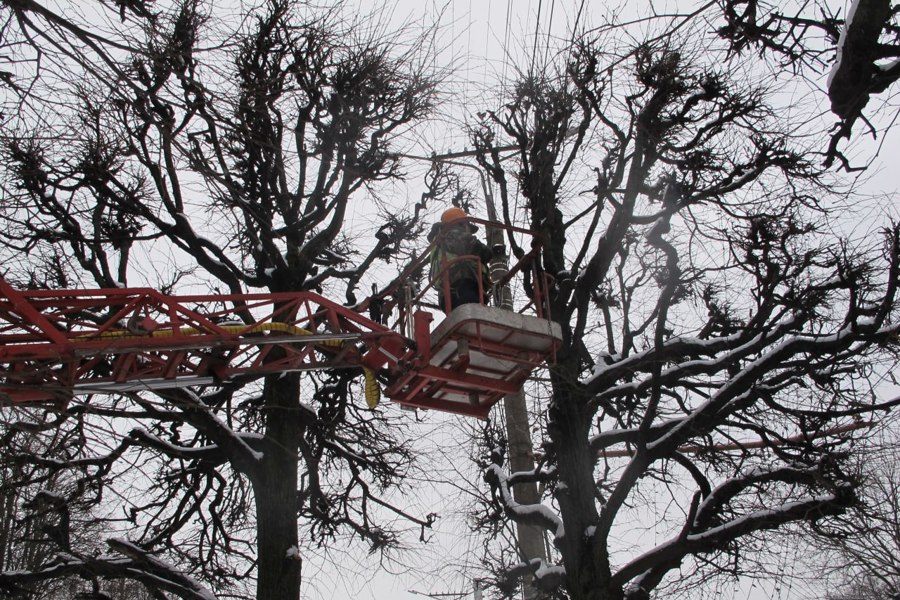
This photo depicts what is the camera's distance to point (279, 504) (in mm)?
8977

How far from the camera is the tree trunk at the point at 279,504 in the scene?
8.53m

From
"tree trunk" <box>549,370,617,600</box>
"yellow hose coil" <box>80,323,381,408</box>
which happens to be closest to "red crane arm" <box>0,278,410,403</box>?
"yellow hose coil" <box>80,323,381,408</box>

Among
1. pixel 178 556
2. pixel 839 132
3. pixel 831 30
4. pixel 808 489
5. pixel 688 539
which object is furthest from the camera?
pixel 178 556

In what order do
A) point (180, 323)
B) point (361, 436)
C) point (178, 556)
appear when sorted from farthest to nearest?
point (361, 436) < point (178, 556) < point (180, 323)

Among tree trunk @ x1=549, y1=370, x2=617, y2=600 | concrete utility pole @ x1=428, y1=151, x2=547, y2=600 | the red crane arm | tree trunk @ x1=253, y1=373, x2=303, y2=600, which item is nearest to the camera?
the red crane arm

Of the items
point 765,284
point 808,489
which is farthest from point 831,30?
point 808,489

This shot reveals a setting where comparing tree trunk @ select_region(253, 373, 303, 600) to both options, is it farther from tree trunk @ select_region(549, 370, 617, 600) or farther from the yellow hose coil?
tree trunk @ select_region(549, 370, 617, 600)

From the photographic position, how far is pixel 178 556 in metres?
10.6

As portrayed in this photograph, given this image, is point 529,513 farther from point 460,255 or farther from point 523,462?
point 460,255

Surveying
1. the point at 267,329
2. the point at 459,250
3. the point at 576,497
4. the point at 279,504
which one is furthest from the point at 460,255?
the point at 279,504

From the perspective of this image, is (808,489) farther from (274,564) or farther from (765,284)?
(274,564)

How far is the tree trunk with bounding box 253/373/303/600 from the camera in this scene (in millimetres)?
8531

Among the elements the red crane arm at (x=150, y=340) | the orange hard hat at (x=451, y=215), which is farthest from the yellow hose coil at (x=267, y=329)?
the orange hard hat at (x=451, y=215)

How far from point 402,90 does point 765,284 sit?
17.9ft
